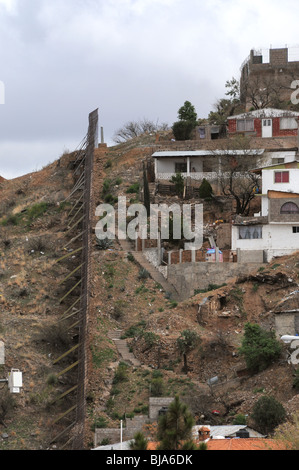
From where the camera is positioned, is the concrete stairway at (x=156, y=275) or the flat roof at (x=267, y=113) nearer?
the concrete stairway at (x=156, y=275)

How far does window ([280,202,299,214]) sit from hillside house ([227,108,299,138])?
13.3 metres

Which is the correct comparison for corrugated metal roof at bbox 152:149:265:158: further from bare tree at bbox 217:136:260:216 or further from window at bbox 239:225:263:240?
window at bbox 239:225:263:240

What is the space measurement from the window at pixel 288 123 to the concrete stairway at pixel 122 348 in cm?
2352

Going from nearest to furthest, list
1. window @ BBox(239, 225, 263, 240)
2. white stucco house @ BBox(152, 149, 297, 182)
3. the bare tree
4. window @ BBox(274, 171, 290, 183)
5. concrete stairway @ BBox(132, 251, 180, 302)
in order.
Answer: concrete stairway @ BBox(132, 251, 180, 302)
window @ BBox(239, 225, 263, 240)
window @ BBox(274, 171, 290, 183)
the bare tree
white stucco house @ BBox(152, 149, 297, 182)

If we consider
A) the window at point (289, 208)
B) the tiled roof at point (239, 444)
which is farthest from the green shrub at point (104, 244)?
the tiled roof at point (239, 444)

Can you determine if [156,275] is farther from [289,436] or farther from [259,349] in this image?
[289,436]

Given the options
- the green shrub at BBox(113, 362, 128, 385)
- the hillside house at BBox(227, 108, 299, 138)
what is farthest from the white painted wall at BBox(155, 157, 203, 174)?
the green shrub at BBox(113, 362, 128, 385)

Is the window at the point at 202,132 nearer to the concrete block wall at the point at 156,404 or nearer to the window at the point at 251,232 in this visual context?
the window at the point at 251,232

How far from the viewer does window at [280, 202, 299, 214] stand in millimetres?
59188

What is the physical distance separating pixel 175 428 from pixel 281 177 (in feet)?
101

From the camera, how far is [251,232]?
58.5 meters

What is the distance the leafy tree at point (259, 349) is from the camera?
154 feet

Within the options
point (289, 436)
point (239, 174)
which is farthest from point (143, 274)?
point (289, 436)
